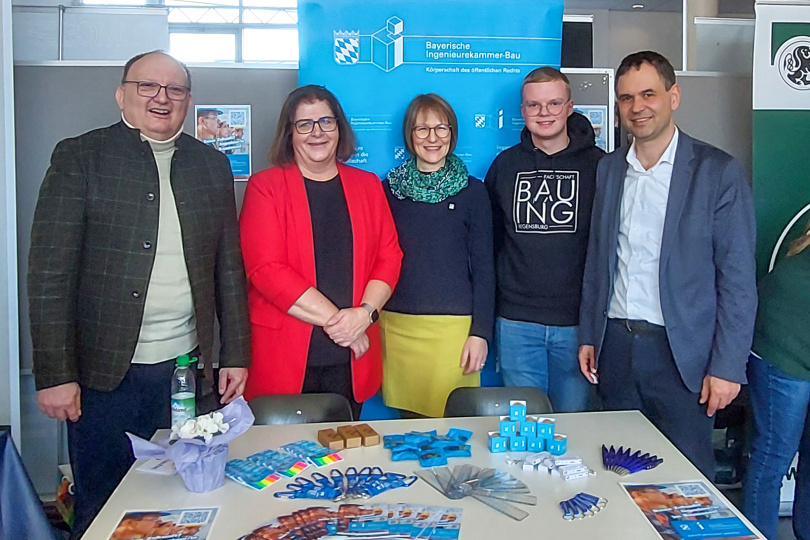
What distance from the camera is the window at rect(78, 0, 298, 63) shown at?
8820mm

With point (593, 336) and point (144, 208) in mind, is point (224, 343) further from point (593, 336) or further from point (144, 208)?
point (593, 336)

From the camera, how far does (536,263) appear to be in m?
2.42

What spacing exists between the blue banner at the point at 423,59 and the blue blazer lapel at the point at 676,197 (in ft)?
3.29

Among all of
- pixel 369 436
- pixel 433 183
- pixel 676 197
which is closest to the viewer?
pixel 369 436

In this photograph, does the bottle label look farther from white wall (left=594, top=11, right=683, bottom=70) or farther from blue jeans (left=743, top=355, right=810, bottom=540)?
white wall (left=594, top=11, right=683, bottom=70)

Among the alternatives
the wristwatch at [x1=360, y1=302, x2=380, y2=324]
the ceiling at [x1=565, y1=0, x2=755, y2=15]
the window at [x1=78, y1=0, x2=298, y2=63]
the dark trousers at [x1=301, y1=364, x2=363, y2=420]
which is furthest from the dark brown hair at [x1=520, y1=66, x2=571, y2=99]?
the ceiling at [x1=565, y1=0, x2=755, y2=15]

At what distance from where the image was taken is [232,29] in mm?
9000

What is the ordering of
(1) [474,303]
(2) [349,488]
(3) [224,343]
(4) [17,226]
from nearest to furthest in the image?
1. (2) [349,488]
2. (3) [224,343]
3. (1) [474,303]
4. (4) [17,226]

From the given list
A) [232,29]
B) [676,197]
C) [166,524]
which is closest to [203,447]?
[166,524]

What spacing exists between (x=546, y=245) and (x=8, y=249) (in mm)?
2033

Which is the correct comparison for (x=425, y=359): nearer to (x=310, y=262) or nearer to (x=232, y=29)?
(x=310, y=262)

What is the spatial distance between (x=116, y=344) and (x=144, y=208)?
1.29 feet

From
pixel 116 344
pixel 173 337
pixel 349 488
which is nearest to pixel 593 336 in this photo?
pixel 349 488

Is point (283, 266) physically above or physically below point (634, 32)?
below
